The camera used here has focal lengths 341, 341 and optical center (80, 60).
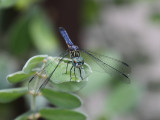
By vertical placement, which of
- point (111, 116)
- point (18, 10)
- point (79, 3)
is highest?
point (79, 3)

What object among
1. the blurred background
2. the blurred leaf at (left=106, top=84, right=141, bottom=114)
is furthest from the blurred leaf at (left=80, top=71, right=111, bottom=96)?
the blurred leaf at (left=106, top=84, right=141, bottom=114)

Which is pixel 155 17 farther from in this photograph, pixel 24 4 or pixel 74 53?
pixel 74 53

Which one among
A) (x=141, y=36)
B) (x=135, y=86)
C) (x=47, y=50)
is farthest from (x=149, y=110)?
(x=47, y=50)

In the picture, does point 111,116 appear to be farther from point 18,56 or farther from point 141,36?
point 141,36

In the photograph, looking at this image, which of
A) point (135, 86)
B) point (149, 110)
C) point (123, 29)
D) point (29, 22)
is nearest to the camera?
point (135, 86)

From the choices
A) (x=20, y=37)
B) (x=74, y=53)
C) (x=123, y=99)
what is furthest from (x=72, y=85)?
(x=20, y=37)

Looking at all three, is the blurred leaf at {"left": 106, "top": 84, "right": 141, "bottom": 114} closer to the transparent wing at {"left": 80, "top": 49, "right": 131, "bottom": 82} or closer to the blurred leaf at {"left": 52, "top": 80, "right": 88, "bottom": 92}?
the transparent wing at {"left": 80, "top": 49, "right": 131, "bottom": 82}
